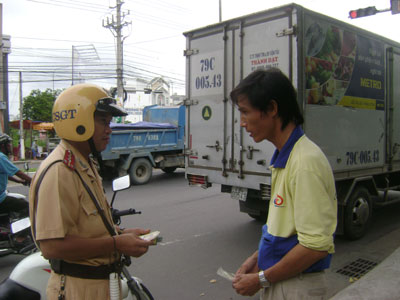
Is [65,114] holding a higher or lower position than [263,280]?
higher

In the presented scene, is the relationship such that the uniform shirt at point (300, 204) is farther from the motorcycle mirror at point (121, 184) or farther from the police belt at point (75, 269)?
the motorcycle mirror at point (121, 184)

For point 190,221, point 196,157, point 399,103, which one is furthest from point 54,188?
point 399,103

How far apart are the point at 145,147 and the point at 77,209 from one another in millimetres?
9670

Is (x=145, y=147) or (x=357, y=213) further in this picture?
(x=145, y=147)

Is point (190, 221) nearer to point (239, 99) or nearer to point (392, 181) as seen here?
point (392, 181)

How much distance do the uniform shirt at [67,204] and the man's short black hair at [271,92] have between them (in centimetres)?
88

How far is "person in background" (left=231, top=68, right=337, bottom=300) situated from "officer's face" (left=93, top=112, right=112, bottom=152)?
26.8 inches

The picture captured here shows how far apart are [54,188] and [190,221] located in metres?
5.23

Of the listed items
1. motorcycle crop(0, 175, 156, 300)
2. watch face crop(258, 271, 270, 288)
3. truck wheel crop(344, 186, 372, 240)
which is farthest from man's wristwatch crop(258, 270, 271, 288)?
truck wheel crop(344, 186, 372, 240)

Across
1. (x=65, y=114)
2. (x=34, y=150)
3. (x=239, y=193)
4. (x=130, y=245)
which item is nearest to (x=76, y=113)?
(x=65, y=114)

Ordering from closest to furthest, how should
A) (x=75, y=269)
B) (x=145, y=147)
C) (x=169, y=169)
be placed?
(x=75, y=269)
(x=145, y=147)
(x=169, y=169)

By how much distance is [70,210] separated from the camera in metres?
1.51

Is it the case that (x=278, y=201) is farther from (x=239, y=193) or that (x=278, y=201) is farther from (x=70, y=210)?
(x=239, y=193)

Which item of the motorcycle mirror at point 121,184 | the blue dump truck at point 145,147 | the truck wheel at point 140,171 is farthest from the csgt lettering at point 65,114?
the truck wheel at point 140,171
